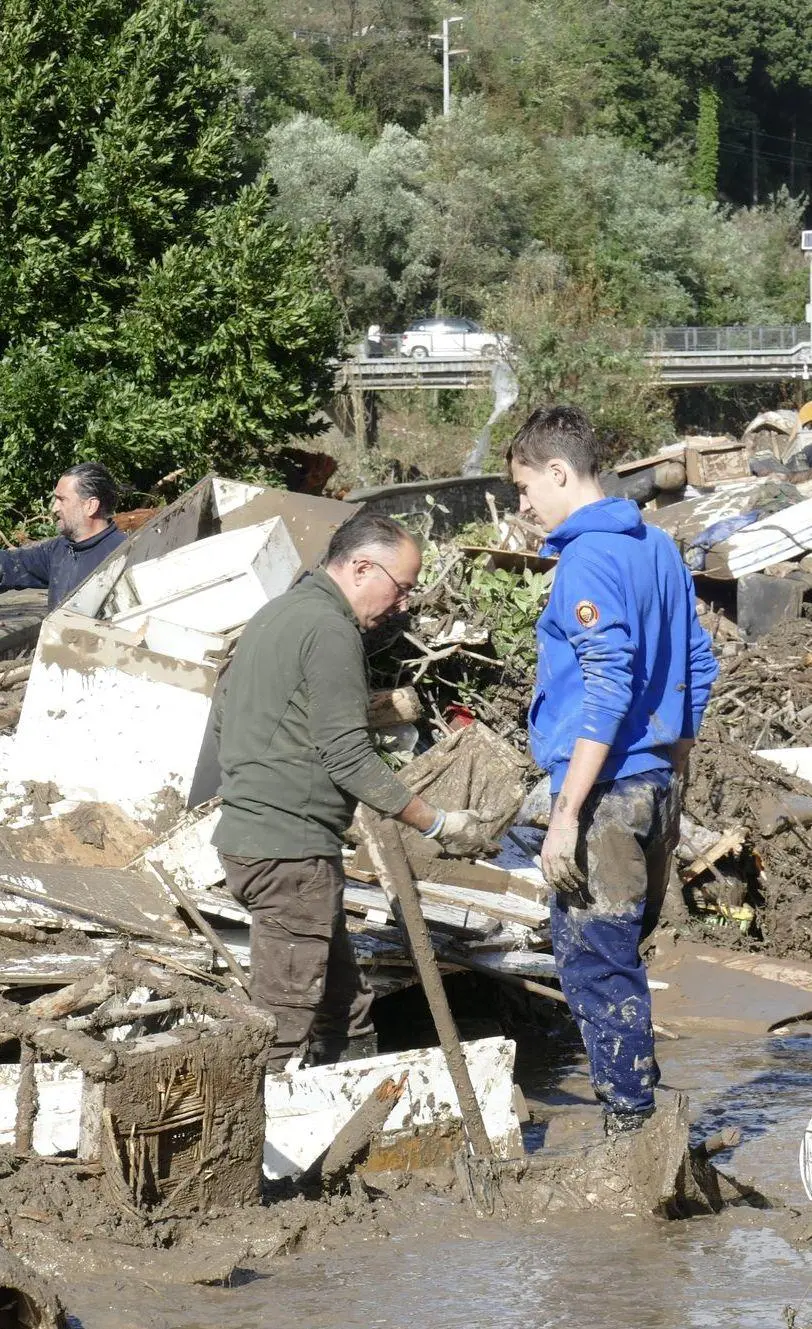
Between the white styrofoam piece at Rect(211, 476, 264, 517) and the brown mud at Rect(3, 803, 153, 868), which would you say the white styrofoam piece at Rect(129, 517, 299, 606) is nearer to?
the white styrofoam piece at Rect(211, 476, 264, 517)

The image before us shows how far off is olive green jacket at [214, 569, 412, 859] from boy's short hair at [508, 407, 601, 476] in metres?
0.67

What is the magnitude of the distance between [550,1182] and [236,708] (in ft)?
5.03

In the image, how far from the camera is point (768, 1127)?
4617mm

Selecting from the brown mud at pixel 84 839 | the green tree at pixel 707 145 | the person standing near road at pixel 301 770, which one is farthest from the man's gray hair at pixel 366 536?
the green tree at pixel 707 145

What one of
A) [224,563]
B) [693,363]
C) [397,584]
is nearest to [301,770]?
[397,584]

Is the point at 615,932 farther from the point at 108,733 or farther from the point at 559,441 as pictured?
the point at 108,733

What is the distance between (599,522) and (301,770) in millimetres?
1057

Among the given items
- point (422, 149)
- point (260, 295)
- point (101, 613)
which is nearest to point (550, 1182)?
point (101, 613)

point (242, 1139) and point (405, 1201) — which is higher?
point (242, 1139)

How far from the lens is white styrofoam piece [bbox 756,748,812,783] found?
26.3 ft

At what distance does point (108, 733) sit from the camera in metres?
6.16

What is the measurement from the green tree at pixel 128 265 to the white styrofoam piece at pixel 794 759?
21.4ft

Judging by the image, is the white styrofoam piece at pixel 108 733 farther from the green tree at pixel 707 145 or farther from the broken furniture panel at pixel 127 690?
the green tree at pixel 707 145

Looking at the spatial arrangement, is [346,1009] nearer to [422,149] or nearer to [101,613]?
[101,613]
